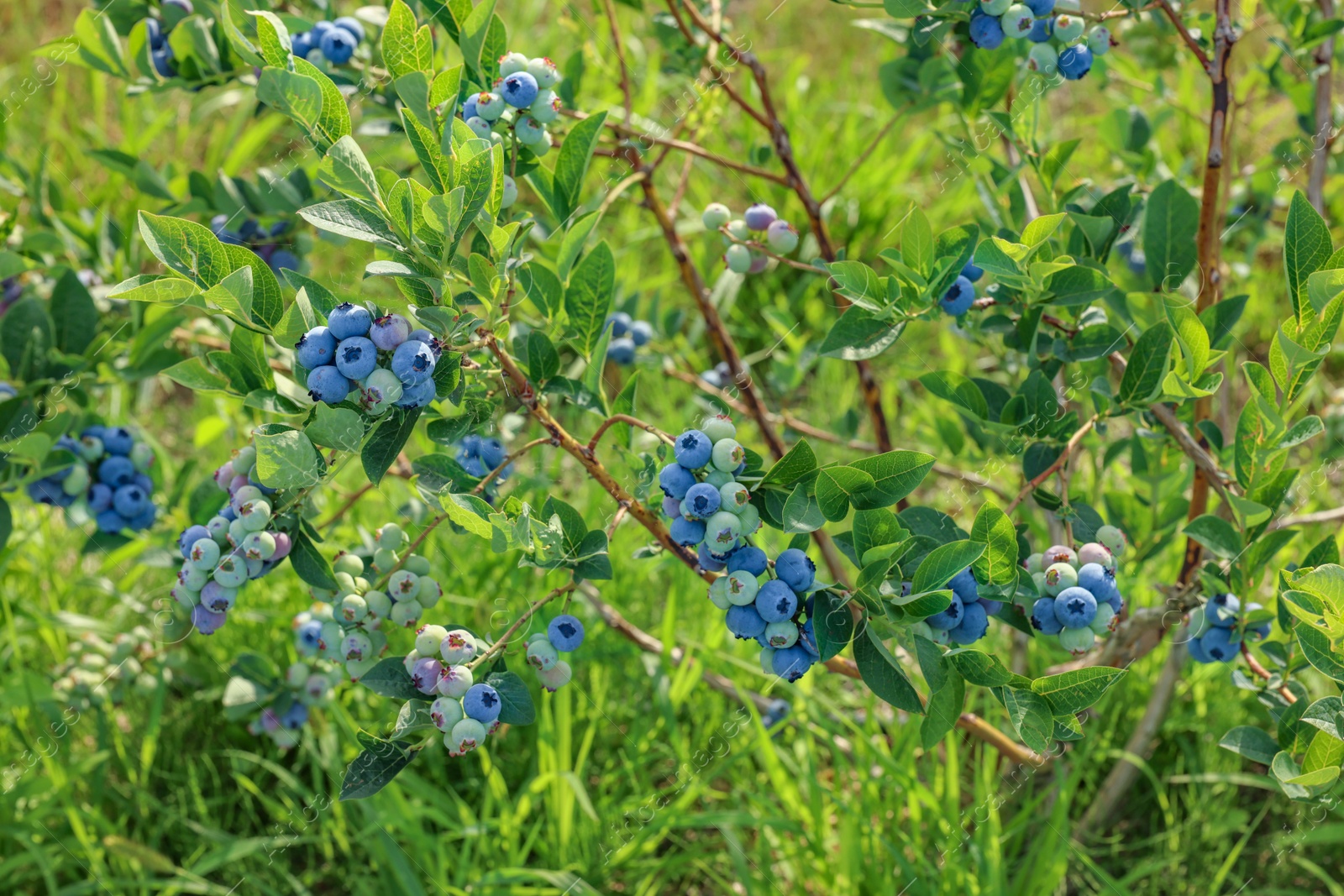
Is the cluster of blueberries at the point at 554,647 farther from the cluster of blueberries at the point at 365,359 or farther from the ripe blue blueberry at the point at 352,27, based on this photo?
the ripe blue blueberry at the point at 352,27

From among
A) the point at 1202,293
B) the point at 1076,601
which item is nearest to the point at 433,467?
the point at 1076,601

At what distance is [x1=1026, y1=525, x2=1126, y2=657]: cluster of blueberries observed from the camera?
1.08m

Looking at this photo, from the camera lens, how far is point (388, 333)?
93cm

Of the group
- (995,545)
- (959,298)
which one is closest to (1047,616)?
(995,545)

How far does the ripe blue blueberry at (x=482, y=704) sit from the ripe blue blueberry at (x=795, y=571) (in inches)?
11.4

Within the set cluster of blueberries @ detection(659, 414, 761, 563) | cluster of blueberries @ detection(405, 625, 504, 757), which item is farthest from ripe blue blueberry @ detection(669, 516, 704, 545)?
cluster of blueberries @ detection(405, 625, 504, 757)

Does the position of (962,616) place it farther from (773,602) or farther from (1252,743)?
(1252,743)

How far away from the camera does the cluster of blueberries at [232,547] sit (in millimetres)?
1077

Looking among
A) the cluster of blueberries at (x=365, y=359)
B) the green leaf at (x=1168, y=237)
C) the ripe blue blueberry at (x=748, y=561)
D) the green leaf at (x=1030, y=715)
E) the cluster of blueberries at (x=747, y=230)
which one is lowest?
the green leaf at (x=1030, y=715)

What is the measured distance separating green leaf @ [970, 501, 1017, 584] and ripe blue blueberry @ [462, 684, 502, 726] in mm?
464

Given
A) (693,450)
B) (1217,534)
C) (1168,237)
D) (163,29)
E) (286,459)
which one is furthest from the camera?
(163,29)

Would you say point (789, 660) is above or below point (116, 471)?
above

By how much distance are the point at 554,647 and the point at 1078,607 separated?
53 cm

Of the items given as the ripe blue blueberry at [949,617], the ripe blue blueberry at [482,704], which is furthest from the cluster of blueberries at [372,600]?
the ripe blue blueberry at [949,617]
